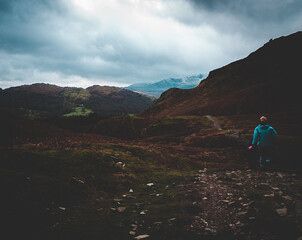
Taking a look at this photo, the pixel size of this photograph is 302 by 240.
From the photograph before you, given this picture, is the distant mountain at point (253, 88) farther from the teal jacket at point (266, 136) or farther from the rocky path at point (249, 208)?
the rocky path at point (249, 208)

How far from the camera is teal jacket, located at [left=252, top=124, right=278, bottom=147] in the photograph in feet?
39.4

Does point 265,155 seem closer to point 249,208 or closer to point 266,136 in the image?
point 266,136

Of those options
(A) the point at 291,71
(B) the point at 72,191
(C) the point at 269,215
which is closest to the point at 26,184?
(B) the point at 72,191

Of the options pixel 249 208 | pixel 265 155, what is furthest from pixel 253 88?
pixel 249 208

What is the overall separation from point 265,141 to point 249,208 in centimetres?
711

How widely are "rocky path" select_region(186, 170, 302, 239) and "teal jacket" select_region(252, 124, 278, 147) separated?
2.45m

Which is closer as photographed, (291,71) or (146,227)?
(146,227)

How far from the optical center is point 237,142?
109 ft

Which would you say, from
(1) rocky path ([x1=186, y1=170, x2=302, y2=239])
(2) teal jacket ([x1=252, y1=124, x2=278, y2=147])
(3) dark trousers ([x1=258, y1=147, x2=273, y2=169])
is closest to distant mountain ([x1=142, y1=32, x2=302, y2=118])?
(3) dark trousers ([x1=258, y1=147, x2=273, y2=169])

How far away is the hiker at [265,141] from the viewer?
474 inches

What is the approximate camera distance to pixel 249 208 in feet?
21.8

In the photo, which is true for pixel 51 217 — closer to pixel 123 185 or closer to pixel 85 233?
pixel 85 233

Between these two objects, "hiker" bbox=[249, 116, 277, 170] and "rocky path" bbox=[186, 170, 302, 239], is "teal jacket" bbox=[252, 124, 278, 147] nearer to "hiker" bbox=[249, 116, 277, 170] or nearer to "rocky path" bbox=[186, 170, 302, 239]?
"hiker" bbox=[249, 116, 277, 170]

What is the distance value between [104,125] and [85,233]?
279 ft
